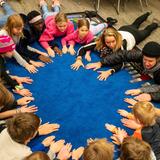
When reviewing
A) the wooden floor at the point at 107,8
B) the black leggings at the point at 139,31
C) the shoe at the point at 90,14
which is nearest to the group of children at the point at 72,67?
the black leggings at the point at 139,31

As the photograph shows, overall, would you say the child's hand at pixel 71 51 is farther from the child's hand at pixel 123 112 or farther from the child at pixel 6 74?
the child's hand at pixel 123 112

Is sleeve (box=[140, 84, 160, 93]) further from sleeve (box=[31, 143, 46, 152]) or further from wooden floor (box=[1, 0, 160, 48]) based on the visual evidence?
wooden floor (box=[1, 0, 160, 48])

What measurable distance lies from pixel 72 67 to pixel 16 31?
2.25 ft

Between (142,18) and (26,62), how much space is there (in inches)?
69.6

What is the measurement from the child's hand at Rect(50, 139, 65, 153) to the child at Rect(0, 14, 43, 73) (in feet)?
3.32

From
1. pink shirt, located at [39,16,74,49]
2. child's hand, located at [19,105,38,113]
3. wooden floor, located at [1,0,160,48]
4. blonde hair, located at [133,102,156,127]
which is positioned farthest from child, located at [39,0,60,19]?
blonde hair, located at [133,102,156,127]

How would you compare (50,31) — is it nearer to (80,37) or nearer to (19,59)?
(80,37)

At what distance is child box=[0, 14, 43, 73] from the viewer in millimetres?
3115

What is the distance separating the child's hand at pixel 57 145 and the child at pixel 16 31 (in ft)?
3.32

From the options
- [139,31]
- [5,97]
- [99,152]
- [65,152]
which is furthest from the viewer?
[139,31]

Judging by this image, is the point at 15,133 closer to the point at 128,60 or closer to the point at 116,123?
the point at 116,123

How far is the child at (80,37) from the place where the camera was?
3.49m

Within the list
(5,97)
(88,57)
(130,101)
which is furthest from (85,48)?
(5,97)

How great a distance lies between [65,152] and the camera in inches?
93.4
